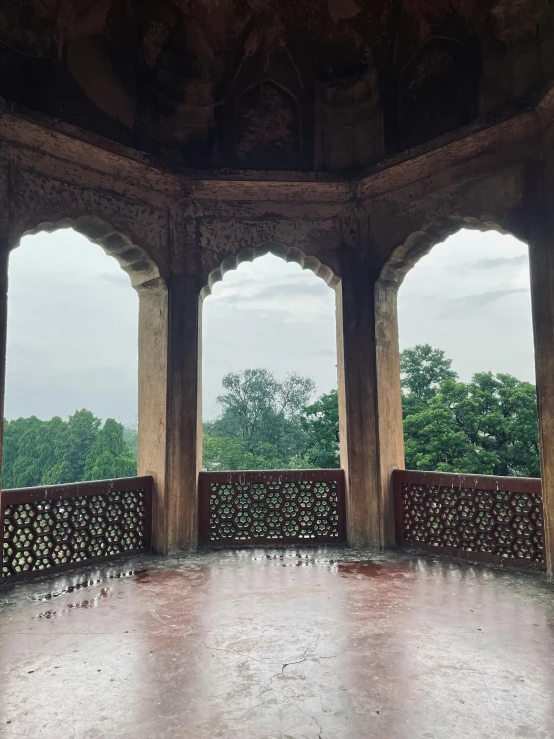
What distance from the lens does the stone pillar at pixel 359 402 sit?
705 centimetres

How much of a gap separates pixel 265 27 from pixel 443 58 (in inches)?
89.1

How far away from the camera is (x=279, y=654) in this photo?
3.82 metres

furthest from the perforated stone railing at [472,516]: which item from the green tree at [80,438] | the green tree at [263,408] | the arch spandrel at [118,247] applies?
the green tree at [80,438]

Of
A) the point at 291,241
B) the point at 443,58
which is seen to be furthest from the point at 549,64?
the point at 291,241

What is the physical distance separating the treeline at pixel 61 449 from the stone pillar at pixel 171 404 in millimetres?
20492

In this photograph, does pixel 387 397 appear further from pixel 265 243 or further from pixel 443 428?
pixel 443 428

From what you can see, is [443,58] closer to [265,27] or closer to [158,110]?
[265,27]

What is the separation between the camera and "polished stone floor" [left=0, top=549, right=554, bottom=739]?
2969mm

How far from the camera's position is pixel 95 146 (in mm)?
6312

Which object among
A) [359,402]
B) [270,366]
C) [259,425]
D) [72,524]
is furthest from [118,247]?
[270,366]

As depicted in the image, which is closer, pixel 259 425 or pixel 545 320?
pixel 545 320

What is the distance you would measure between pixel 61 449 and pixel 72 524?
24.4m

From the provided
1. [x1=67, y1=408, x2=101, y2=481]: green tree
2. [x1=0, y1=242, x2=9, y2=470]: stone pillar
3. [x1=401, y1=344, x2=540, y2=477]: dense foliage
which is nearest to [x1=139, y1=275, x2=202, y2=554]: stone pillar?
[x1=0, y1=242, x2=9, y2=470]: stone pillar

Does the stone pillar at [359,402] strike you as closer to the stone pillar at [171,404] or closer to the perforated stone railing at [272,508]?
the perforated stone railing at [272,508]
